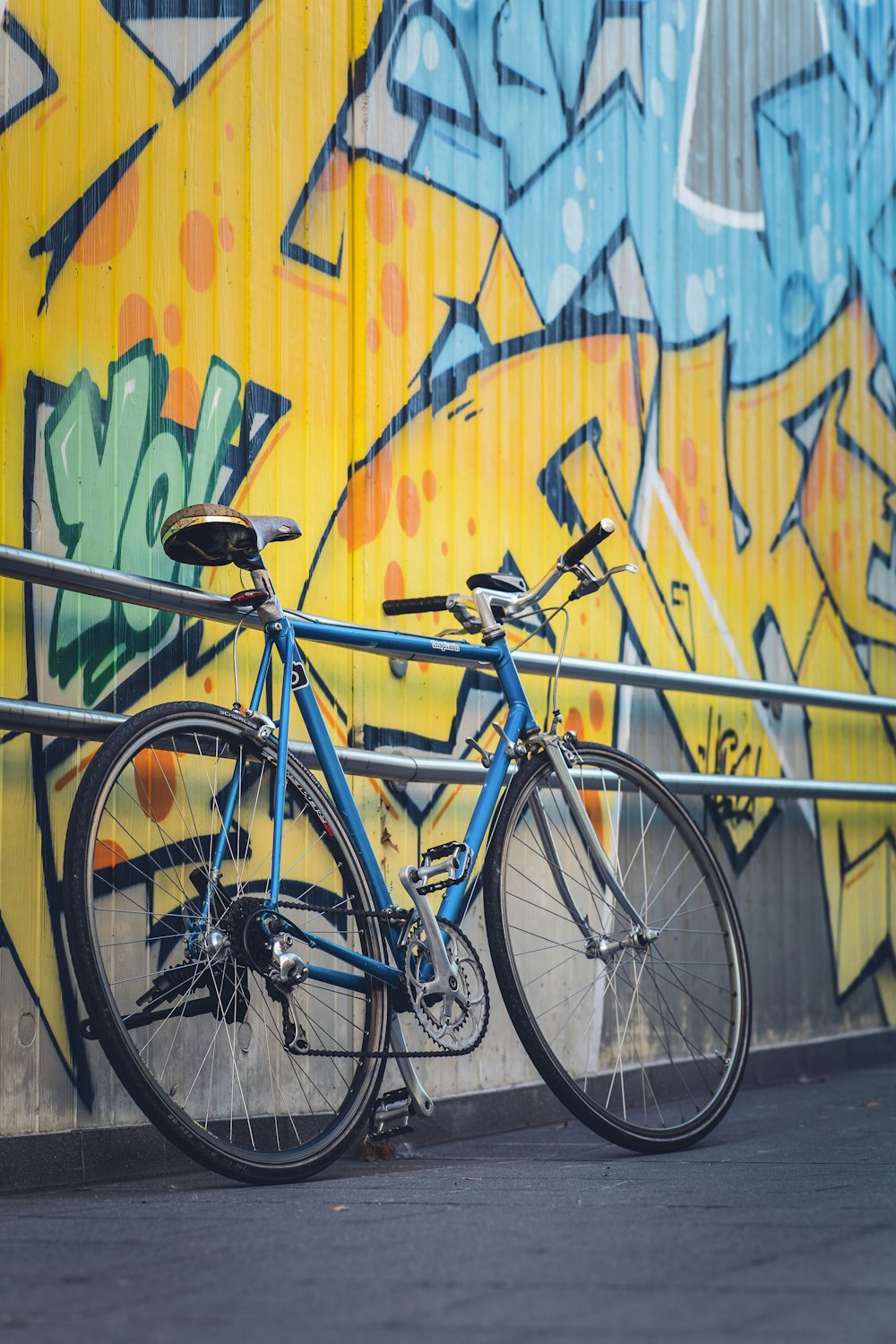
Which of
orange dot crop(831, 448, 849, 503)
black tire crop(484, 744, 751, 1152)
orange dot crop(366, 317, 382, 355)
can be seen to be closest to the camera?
black tire crop(484, 744, 751, 1152)

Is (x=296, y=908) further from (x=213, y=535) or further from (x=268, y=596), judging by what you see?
(x=213, y=535)

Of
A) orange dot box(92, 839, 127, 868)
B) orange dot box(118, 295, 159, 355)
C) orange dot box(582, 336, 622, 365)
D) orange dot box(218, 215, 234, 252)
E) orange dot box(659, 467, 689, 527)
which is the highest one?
orange dot box(582, 336, 622, 365)

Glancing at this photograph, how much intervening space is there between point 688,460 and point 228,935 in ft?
9.44

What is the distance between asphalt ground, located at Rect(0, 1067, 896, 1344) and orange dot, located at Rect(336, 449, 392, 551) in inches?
59.7

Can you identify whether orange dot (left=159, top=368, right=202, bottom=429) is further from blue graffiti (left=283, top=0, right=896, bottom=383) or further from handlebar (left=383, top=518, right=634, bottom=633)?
handlebar (left=383, top=518, right=634, bottom=633)

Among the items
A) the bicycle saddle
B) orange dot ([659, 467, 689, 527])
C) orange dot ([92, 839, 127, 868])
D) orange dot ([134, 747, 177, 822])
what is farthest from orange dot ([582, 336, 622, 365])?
orange dot ([92, 839, 127, 868])

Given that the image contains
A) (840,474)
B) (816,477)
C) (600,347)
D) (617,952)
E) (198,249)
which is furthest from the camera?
(840,474)

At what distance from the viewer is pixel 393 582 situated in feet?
13.1

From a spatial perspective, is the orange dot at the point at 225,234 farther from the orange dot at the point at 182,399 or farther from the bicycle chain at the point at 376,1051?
the bicycle chain at the point at 376,1051

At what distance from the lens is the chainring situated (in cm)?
321

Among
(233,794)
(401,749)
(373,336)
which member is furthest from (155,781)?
(373,336)

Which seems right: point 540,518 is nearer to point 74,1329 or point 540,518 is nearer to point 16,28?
point 16,28

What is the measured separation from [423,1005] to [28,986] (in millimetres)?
785

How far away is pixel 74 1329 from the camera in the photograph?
1839 millimetres
